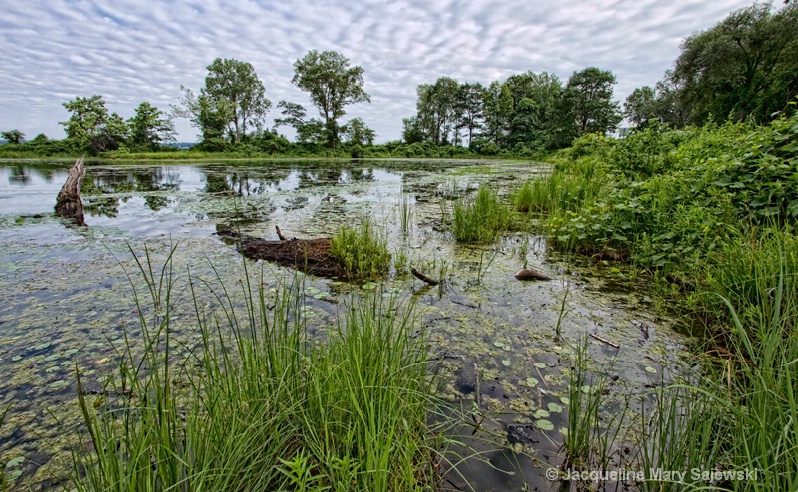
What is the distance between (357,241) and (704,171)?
352cm

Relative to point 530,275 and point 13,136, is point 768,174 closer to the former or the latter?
point 530,275

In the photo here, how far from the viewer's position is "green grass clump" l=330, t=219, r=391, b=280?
349 cm

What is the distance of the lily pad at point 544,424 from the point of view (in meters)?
1.56

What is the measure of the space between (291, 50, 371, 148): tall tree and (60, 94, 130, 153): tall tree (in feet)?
53.8

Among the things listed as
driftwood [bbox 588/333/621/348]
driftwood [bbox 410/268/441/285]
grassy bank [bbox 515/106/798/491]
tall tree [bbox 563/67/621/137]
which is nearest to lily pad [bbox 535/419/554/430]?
grassy bank [bbox 515/106/798/491]

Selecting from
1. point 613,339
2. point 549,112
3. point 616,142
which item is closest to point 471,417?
point 613,339

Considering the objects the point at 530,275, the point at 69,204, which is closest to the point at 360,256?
the point at 530,275

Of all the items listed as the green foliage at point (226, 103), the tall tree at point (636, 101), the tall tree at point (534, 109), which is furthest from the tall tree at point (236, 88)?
the tall tree at point (636, 101)

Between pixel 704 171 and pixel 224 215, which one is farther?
pixel 224 215

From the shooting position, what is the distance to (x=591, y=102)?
31.5 meters

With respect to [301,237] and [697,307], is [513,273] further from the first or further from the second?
[301,237]

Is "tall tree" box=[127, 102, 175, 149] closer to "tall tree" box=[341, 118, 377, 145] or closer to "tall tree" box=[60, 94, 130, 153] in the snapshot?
"tall tree" box=[60, 94, 130, 153]

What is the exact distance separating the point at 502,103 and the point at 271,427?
43.8 m

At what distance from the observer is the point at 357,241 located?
3.77 meters
